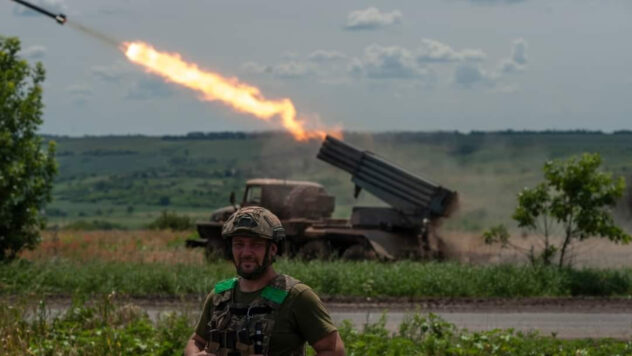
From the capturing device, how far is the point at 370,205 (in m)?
31.1

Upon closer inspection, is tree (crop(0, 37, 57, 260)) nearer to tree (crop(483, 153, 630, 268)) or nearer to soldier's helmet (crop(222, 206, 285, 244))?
tree (crop(483, 153, 630, 268))

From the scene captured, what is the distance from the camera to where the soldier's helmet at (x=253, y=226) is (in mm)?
6328

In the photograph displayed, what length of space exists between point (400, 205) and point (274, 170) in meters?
5.07

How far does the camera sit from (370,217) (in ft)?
97.3

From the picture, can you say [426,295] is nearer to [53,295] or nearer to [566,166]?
[566,166]

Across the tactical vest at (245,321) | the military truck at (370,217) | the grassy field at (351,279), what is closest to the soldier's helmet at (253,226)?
the tactical vest at (245,321)

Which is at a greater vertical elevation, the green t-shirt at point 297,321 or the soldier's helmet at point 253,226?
the soldier's helmet at point 253,226

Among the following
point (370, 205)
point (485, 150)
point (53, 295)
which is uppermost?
point (485, 150)

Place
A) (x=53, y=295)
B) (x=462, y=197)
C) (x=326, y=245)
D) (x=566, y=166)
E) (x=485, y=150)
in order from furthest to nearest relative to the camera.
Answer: (x=485, y=150) < (x=462, y=197) < (x=326, y=245) < (x=566, y=166) < (x=53, y=295)

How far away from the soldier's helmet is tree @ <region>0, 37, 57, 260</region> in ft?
71.1

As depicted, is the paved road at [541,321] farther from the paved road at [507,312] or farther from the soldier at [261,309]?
the soldier at [261,309]

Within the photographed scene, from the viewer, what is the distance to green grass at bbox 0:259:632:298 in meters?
23.4

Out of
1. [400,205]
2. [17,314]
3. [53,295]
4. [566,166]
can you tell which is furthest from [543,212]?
[17,314]

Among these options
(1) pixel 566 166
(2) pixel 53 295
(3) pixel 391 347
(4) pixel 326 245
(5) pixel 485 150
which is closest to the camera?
(3) pixel 391 347
